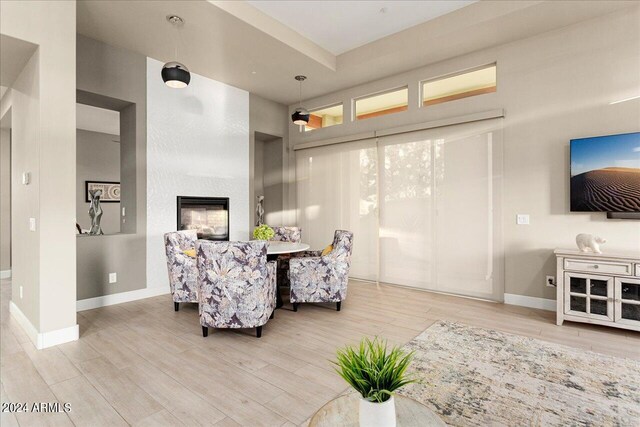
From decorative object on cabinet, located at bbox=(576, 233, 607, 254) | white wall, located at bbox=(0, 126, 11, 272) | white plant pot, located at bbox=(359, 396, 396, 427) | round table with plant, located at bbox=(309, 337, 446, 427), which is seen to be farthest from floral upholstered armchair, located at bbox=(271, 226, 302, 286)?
white wall, located at bbox=(0, 126, 11, 272)

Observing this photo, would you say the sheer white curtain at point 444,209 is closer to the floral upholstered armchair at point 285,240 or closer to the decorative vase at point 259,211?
the floral upholstered armchair at point 285,240

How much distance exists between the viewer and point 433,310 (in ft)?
13.0

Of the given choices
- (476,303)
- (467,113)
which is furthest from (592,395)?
(467,113)

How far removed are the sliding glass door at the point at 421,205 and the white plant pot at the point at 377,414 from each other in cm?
379

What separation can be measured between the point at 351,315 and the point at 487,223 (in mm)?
2182

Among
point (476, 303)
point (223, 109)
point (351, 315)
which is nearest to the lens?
point (351, 315)

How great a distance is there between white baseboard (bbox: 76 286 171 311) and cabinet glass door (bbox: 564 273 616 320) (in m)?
4.96

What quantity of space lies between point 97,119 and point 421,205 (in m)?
6.68

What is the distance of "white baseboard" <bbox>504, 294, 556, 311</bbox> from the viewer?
390 cm

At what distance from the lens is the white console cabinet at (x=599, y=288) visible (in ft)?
10.1

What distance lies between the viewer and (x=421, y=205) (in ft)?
16.1

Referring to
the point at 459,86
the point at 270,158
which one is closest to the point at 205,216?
the point at 270,158

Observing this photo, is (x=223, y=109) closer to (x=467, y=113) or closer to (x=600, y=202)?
(x=467, y=113)

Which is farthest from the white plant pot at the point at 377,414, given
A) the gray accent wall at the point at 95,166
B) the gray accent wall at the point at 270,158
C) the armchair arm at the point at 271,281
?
the gray accent wall at the point at 95,166
